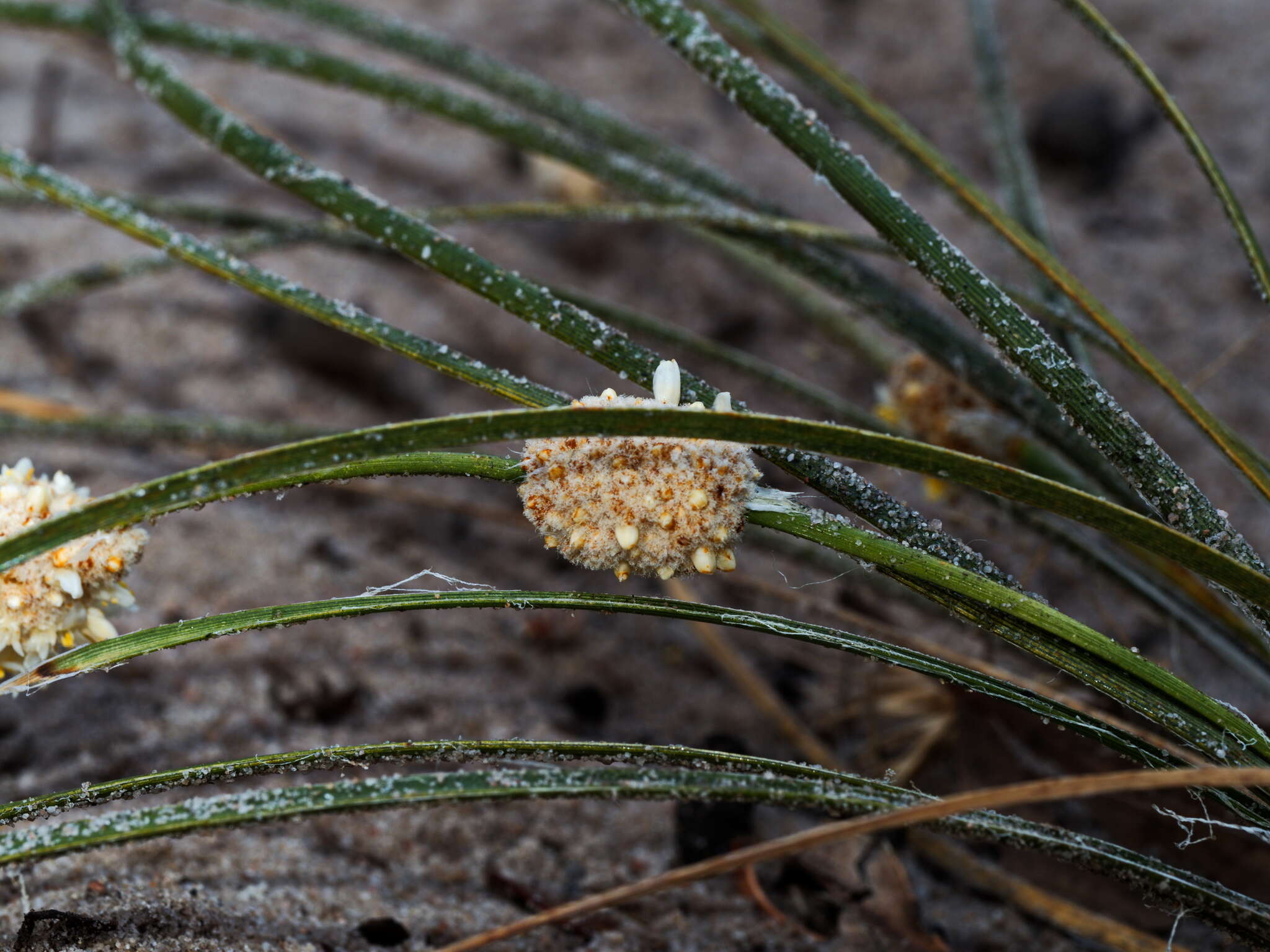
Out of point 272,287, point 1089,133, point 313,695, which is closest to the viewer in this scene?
point 272,287

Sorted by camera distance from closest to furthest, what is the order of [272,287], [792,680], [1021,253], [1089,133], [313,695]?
[272,287], [1021,253], [313,695], [792,680], [1089,133]

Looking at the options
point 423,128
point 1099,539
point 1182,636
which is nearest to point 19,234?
point 423,128

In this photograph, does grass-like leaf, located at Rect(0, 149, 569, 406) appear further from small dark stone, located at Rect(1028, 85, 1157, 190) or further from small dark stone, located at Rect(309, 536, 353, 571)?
small dark stone, located at Rect(1028, 85, 1157, 190)

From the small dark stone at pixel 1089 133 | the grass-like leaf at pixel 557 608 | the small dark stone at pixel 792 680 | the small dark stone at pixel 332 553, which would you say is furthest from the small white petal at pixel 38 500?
the small dark stone at pixel 1089 133

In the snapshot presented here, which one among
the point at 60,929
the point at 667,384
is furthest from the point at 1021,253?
the point at 60,929

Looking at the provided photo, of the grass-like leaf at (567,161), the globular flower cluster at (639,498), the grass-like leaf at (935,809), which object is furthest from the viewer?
the grass-like leaf at (567,161)

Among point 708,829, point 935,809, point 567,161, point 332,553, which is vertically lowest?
point 935,809

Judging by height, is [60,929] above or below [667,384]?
below

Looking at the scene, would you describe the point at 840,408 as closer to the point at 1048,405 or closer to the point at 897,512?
the point at 1048,405

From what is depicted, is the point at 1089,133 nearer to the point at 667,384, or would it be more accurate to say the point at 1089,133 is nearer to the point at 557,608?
the point at 667,384

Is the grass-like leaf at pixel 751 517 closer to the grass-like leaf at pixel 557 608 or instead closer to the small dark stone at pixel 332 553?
the grass-like leaf at pixel 557 608
